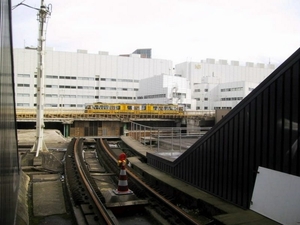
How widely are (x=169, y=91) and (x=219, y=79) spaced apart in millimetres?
22962

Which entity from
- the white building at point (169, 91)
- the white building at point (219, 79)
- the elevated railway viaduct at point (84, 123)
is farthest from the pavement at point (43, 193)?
the white building at point (219, 79)

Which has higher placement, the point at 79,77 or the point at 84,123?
the point at 79,77

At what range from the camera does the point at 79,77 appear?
75.0 metres

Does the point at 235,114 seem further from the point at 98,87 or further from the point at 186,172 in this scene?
the point at 98,87

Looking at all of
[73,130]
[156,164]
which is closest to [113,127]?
[73,130]

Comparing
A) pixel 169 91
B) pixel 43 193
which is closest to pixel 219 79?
pixel 169 91

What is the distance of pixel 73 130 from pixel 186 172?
32.0 m

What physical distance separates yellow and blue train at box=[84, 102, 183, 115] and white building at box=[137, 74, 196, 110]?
12.8m

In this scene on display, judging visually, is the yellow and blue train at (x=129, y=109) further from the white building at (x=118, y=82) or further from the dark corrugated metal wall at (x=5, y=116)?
the dark corrugated metal wall at (x=5, y=116)

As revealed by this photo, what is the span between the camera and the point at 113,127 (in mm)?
40156

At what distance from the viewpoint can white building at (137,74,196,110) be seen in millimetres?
66137

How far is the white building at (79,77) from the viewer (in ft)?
229

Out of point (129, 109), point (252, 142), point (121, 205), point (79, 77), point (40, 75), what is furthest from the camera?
point (79, 77)

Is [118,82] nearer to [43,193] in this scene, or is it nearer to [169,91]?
[169,91]
